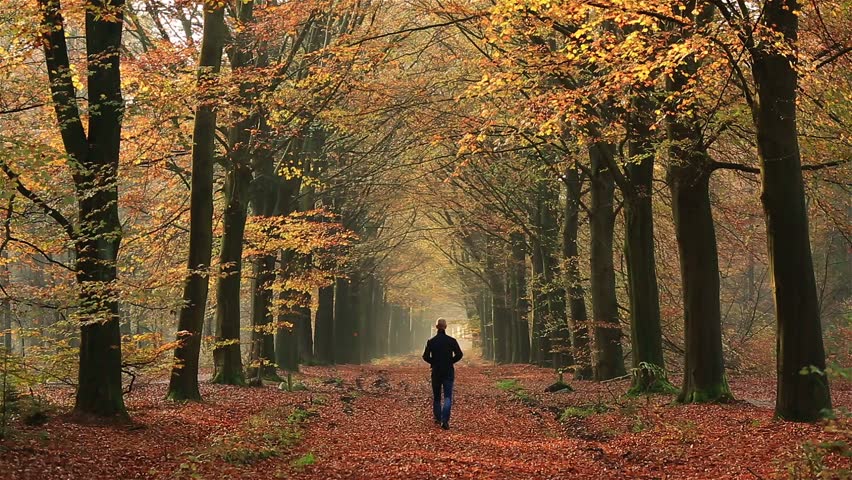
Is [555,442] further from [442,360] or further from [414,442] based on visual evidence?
[442,360]

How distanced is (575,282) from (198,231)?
43.0 feet

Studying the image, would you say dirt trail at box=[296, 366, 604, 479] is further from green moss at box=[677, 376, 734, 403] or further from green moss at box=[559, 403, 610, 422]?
green moss at box=[677, 376, 734, 403]

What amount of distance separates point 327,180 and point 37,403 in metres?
16.7

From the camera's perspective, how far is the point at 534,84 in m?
14.8

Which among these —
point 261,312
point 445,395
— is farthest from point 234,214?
point 445,395

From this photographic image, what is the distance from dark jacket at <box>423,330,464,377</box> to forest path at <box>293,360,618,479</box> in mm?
1041

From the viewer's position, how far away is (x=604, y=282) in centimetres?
2097

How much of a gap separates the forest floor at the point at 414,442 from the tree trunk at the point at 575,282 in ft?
24.8

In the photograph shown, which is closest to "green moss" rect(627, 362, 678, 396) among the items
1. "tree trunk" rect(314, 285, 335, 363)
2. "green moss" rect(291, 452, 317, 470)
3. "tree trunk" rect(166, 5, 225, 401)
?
"green moss" rect(291, 452, 317, 470)

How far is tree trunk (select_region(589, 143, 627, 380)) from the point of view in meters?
20.6

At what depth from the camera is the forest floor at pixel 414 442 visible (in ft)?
27.1

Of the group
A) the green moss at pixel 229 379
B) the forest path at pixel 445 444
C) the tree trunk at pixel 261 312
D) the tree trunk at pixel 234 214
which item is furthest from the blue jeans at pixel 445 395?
the tree trunk at pixel 261 312

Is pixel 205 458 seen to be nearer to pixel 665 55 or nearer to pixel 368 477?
pixel 368 477

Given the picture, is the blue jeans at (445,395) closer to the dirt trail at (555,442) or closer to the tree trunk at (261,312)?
the dirt trail at (555,442)
